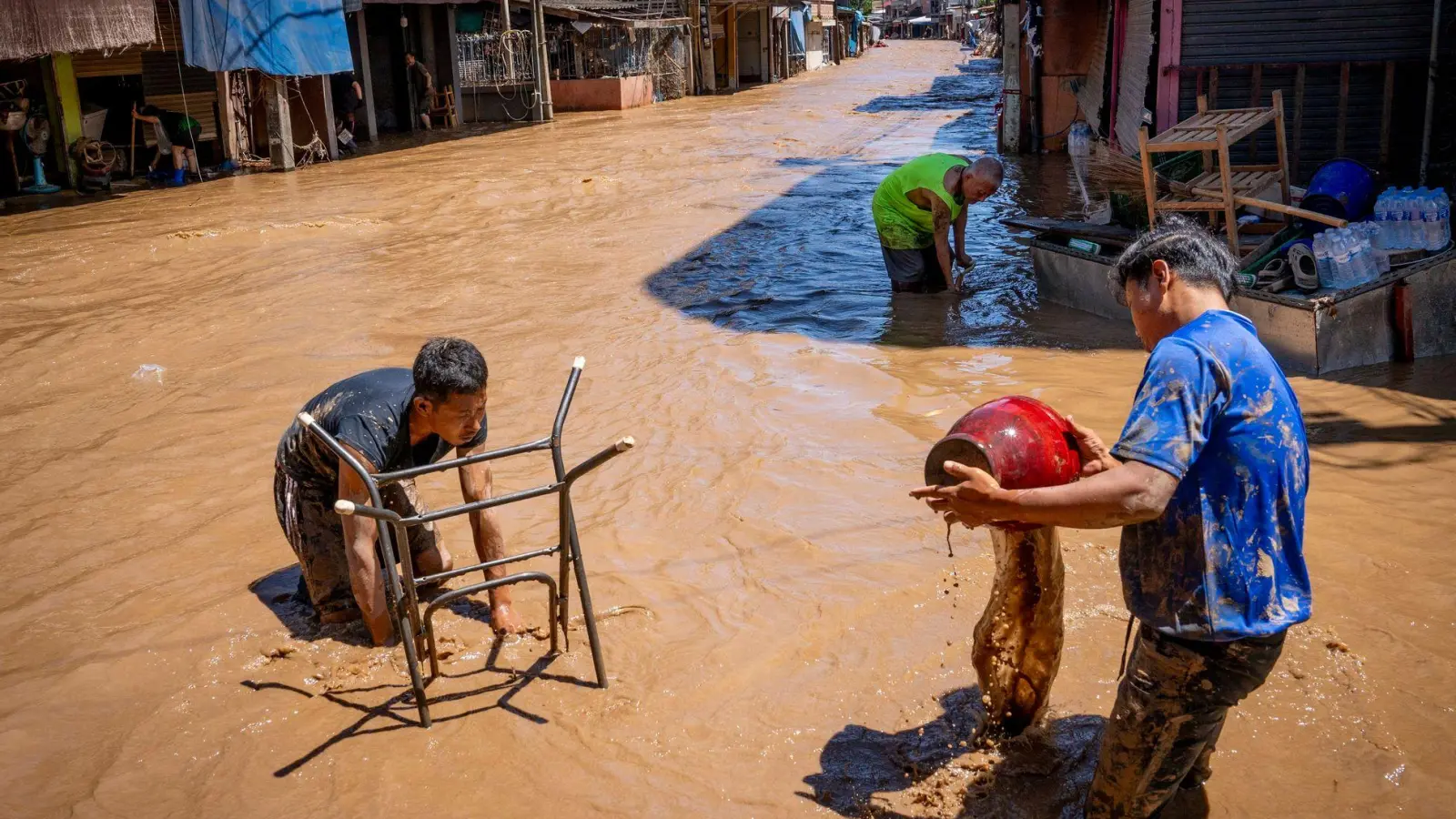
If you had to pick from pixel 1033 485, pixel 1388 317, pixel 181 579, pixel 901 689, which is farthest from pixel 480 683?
pixel 1388 317

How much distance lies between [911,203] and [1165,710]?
610 centimetres

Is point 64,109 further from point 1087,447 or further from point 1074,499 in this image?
point 1074,499

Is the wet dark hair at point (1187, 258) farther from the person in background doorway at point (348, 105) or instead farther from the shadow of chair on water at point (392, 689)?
the person in background doorway at point (348, 105)

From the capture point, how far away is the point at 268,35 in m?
16.9

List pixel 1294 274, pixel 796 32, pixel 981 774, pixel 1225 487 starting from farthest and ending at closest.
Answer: pixel 796 32 → pixel 1294 274 → pixel 981 774 → pixel 1225 487

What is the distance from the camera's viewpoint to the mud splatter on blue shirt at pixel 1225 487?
2.40m

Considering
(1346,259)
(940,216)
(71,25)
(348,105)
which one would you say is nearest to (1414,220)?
(1346,259)

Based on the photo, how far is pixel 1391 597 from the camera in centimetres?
426

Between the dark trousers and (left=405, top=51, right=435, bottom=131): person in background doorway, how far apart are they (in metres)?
23.8

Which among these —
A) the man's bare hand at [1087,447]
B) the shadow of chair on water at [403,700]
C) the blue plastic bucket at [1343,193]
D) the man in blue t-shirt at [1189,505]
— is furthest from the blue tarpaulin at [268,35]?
the man in blue t-shirt at [1189,505]

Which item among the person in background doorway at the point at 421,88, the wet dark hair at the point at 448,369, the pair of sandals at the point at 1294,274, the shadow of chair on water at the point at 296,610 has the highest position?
the person in background doorway at the point at 421,88

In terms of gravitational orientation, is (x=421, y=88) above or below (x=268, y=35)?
below

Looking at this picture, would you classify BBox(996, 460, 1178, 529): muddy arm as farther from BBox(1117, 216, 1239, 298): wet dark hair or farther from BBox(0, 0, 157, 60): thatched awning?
BBox(0, 0, 157, 60): thatched awning

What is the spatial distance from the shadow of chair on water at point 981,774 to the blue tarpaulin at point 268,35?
15.6 metres
